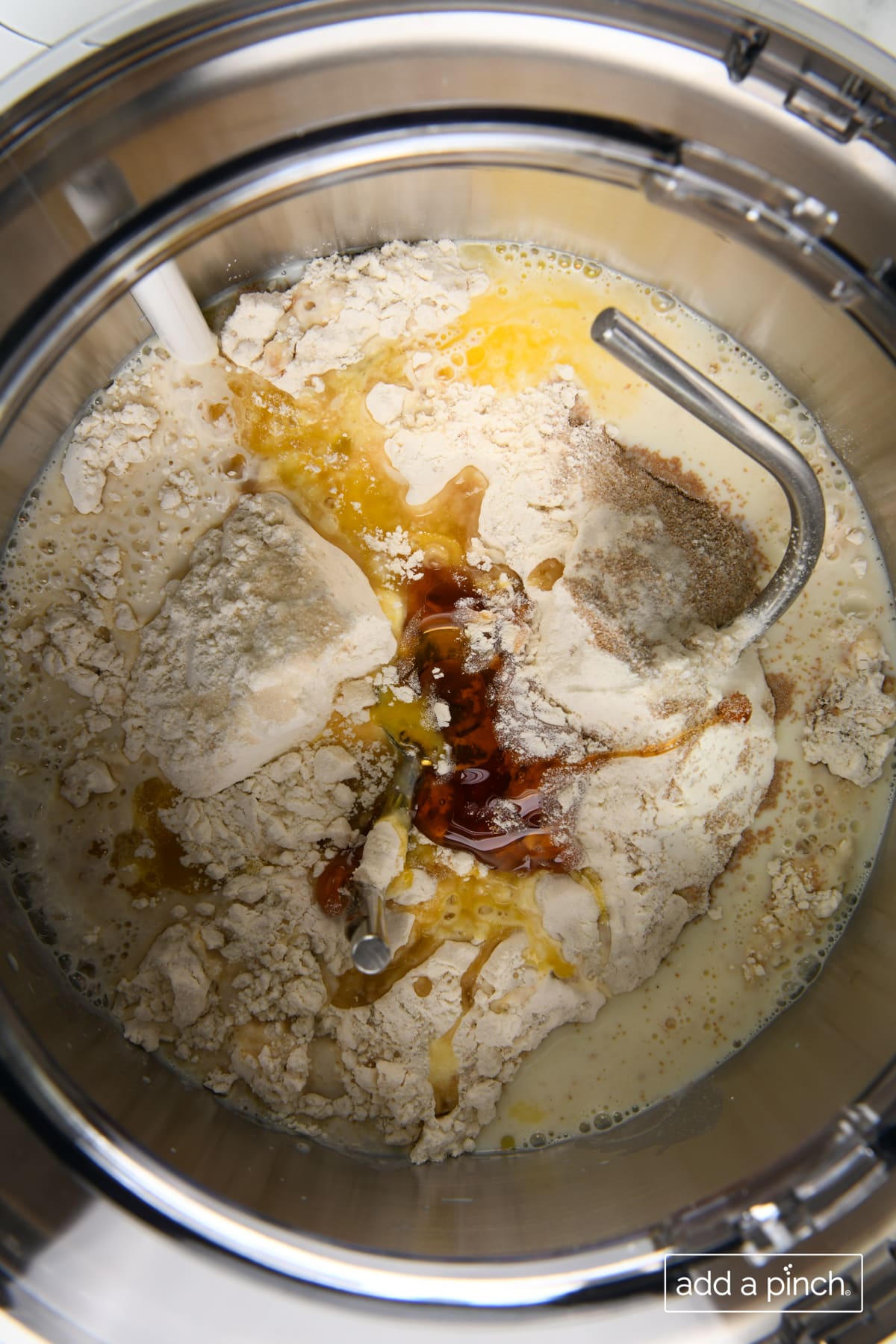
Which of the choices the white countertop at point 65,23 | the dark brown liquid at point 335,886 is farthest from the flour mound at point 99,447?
the dark brown liquid at point 335,886

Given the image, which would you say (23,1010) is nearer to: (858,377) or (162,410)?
(162,410)

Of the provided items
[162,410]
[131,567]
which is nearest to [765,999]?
[131,567]

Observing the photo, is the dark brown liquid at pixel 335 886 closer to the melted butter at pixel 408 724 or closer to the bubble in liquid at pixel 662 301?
the melted butter at pixel 408 724

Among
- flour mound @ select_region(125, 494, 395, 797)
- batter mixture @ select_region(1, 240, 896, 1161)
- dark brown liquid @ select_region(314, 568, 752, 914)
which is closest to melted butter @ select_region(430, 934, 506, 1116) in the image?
batter mixture @ select_region(1, 240, 896, 1161)

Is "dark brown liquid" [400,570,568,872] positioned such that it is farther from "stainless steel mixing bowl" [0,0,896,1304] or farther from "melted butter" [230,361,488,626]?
"stainless steel mixing bowl" [0,0,896,1304]

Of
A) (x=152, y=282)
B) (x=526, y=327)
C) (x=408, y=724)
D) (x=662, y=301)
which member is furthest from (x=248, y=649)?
(x=662, y=301)

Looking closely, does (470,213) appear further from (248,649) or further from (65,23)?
(248,649)
